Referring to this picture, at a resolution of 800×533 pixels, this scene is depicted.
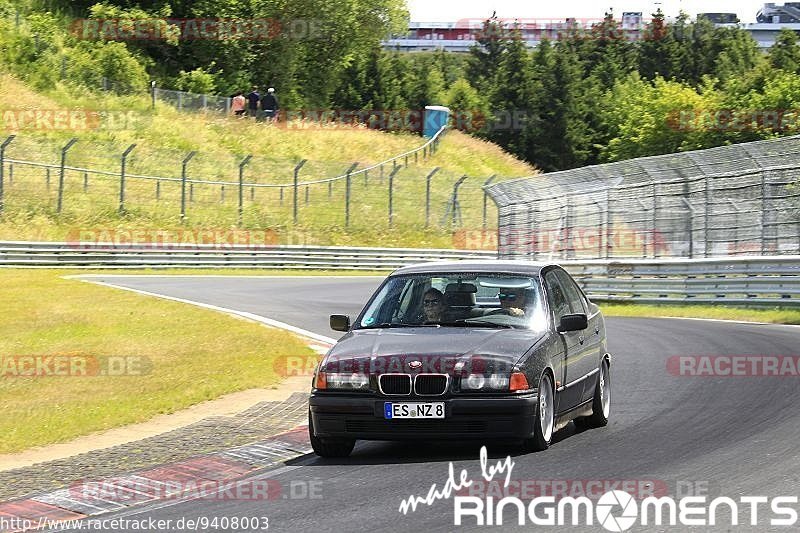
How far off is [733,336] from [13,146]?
3306 cm

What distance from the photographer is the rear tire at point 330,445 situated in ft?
31.4

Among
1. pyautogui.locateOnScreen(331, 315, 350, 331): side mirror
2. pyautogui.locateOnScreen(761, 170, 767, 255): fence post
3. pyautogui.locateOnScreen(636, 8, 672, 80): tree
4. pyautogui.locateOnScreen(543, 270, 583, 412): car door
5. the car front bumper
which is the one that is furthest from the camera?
pyautogui.locateOnScreen(636, 8, 672, 80): tree

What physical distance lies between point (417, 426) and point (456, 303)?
4.84 feet

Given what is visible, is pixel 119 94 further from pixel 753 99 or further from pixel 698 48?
pixel 698 48

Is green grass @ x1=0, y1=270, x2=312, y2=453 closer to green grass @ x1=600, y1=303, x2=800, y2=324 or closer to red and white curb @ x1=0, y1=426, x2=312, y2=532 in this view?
red and white curb @ x1=0, y1=426, x2=312, y2=532

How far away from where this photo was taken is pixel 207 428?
11.7 m

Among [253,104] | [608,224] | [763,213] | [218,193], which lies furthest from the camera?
[253,104]

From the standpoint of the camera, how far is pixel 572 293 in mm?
11477

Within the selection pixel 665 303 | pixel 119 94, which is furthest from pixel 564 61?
pixel 665 303

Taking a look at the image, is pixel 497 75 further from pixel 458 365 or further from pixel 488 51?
pixel 458 365

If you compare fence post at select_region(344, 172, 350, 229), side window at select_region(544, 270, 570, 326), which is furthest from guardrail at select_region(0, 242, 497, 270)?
side window at select_region(544, 270, 570, 326)

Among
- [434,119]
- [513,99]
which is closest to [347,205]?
[434,119]

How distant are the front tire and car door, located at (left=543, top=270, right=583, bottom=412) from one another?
16 cm

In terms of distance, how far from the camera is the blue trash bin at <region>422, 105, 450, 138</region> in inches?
2916
